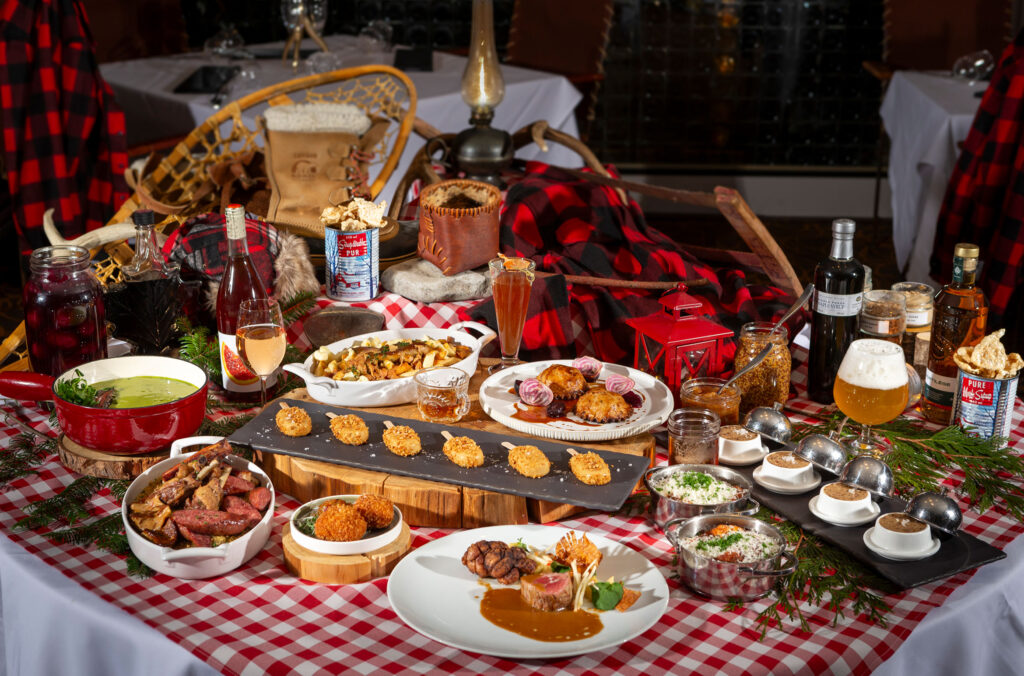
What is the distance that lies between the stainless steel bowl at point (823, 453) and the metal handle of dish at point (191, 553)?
834 millimetres

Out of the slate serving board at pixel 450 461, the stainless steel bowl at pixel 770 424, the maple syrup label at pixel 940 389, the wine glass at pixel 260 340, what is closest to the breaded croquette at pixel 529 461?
the slate serving board at pixel 450 461

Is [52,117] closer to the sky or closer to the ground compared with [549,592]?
closer to the sky

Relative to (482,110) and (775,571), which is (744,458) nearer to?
(775,571)

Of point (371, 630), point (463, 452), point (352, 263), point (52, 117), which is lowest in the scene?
point (371, 630)

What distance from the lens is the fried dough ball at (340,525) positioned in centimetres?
130

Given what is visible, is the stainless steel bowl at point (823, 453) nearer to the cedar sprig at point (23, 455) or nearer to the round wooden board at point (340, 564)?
the round wooden board at point (340, 564)

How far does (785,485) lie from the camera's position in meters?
1.45

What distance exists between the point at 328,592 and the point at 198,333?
77 cm

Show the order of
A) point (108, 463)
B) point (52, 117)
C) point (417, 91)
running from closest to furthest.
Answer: point (108, 463) < point (52, 117) < point (417, 91)

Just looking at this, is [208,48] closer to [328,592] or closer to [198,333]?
[198,333]

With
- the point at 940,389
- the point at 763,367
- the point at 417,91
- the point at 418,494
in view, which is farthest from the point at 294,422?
the point at 417,91

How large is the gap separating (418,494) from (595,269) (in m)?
0.94

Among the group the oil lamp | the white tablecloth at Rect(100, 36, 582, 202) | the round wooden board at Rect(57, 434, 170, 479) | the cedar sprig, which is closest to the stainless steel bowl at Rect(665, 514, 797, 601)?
the round wooden board at Rect(57, 434, 170, 479)

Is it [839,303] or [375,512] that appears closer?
[375,512]
